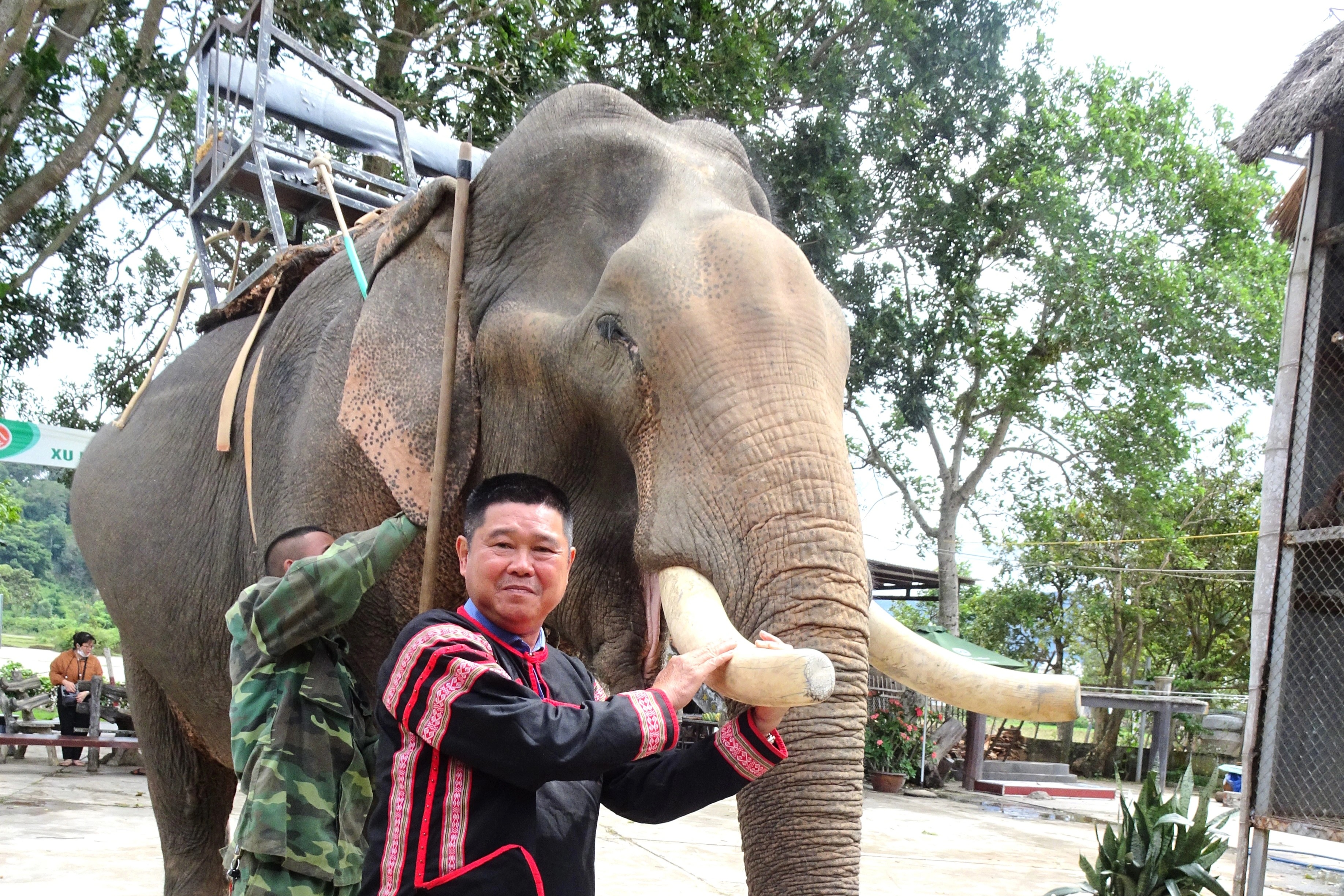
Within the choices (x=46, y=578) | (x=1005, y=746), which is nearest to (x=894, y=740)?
(x=1005, y=746)

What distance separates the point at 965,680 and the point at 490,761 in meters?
0.71

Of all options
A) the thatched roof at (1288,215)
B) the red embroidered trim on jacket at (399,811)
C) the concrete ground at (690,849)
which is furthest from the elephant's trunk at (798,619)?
the thatched roof at (1288,215)

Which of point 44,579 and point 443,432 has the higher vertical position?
point 443,432

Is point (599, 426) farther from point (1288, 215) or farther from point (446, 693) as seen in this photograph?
point (1288, 215)

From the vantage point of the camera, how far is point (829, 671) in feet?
4.88

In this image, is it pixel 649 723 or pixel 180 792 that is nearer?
pixel 649 723

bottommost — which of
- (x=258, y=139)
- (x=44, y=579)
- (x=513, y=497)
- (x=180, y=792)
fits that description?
(x=44, y=579)

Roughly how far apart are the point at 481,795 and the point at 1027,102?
588 inches

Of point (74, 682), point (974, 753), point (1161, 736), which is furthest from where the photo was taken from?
point (974, 753)

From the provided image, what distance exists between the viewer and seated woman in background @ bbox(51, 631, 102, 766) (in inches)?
433

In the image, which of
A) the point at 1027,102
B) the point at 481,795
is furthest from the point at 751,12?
the point at 481,795

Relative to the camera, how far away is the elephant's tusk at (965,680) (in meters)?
1.64

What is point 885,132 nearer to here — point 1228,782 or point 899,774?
point 899,774

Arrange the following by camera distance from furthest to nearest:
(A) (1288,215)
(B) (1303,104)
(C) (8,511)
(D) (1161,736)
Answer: (D) (1161,736) → (C) (8,511) → (A) (1288,215) → (B) (1303,104)
